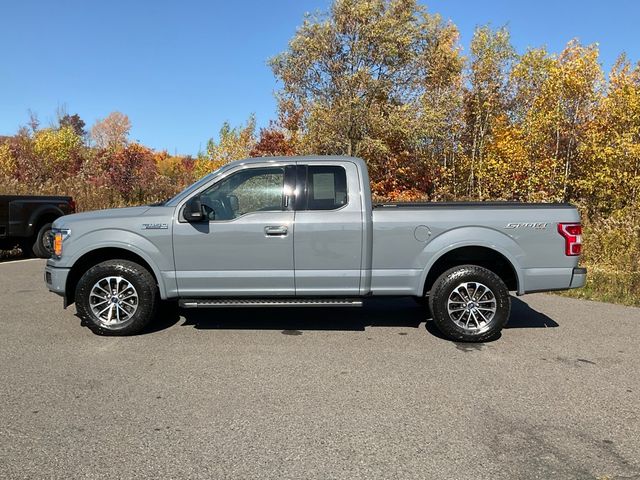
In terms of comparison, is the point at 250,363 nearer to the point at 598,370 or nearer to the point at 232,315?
the point at 232,315

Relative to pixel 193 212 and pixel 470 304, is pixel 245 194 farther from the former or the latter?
pixel 470 304

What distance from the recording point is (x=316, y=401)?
3.73 meters

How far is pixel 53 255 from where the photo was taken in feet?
17.8

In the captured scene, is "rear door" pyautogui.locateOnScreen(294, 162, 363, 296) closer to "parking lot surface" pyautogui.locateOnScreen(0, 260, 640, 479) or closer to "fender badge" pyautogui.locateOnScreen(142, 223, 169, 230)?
"parking lot surface" pyautogui.locateOnScreen(0, 260, 640, 479)

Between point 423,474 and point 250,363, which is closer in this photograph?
point 423,474

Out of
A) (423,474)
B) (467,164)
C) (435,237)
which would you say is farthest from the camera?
(467,164)

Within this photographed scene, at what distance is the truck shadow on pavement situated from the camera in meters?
5.84

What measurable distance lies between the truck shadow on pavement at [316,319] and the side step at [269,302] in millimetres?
524

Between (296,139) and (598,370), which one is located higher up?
(296,139)

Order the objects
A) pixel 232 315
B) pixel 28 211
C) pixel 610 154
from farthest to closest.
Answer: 1. pixel 610 154
2. pixel 28 211
3. pixel 232 315

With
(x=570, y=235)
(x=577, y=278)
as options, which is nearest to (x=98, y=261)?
(x=570, y=235)

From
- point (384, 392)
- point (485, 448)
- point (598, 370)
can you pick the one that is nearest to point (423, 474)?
point (485, 448)

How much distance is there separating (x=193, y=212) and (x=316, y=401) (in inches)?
95.9

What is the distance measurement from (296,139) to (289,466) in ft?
61.0
